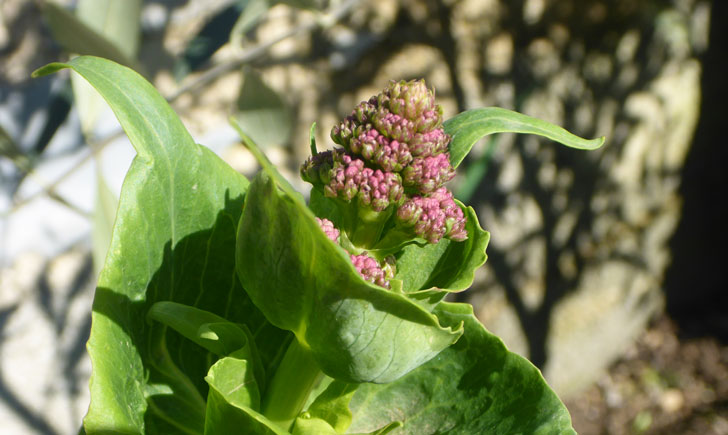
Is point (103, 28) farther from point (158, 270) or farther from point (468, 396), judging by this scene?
point (468, 396)

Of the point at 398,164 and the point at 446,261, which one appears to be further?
the point at 446,261

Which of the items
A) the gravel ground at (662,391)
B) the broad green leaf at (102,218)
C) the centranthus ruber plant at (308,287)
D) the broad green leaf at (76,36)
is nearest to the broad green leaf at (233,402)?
the centranthus ruber plant at (308,287)

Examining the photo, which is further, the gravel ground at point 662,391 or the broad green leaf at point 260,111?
the gravel ground at point 662,391

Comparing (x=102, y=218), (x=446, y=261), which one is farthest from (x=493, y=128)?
(x=102, y=218)

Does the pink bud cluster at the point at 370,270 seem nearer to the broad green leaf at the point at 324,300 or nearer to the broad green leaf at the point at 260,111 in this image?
the broad green leaf at the point at 324,300

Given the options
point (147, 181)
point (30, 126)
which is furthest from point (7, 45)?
point (147, 181)

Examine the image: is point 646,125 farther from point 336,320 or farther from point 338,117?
point 336,320

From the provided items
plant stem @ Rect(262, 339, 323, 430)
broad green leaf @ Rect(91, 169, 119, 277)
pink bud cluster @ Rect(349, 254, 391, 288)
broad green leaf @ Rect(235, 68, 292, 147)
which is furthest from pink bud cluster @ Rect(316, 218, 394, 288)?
broad green leaf @ Rect(235, 68, 292, 147)
